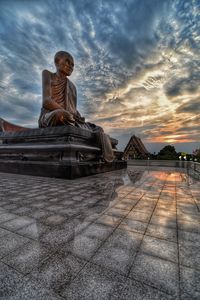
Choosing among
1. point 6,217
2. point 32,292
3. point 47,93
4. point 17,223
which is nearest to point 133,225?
point 32,292

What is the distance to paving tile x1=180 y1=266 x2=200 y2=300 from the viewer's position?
1.06 metres

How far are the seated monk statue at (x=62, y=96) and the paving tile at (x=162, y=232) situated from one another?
5.87 meters

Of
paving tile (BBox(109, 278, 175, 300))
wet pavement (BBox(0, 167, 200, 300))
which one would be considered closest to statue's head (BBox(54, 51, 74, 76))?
wet pavement (BBox(0, 167, 200, 300))

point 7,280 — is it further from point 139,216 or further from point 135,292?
point 139,216

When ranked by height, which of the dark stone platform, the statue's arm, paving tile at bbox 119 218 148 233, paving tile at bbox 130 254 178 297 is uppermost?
the statue's arm

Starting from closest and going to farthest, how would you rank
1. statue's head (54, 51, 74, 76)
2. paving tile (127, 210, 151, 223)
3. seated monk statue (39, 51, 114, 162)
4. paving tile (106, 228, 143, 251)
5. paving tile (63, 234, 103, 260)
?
paving tile (63, 234, 103, 260)
paving tile (106, 228, 143, 251)
paving tile (127, 210, 151, 223)
seated monk statue (39, 51, 114, 162)
statue's head (54, 51, 74, 76)

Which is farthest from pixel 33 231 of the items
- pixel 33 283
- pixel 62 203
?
pixel 62 203

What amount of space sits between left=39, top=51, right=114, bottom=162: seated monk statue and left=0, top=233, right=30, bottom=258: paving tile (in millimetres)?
5891

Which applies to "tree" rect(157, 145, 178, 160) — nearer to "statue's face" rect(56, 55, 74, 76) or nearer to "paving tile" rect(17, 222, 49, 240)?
"statue's face" rect(56, 55, 74, 76)

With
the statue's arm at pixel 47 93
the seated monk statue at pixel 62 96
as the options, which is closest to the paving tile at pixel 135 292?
the seated monk statue at pixel 62 96

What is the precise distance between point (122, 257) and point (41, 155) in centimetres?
614

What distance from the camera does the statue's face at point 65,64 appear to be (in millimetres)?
8227

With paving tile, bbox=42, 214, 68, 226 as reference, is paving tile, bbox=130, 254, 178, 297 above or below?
below

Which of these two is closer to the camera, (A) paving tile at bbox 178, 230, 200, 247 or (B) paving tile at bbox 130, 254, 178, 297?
(B) paving tile at bbox 130, 254, 178, 297
